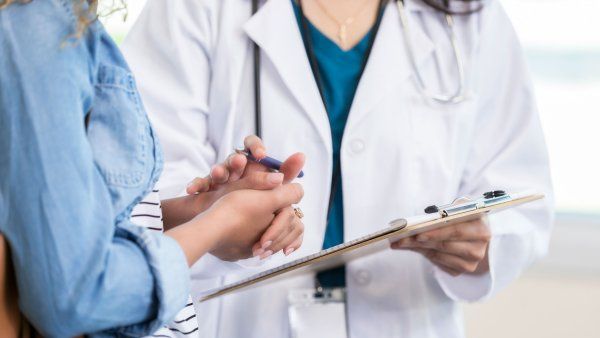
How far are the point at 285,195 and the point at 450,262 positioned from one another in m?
0.41

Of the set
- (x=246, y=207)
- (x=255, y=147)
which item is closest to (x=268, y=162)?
(x=255, y=147)

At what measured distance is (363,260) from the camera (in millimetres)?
1303

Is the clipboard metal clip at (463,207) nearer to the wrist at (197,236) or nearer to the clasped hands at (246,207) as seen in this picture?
the clasped hands at (246,207)

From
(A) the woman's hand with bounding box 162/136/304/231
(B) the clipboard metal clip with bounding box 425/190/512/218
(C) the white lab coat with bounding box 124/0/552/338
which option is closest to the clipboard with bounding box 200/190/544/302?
(B) the clipboard metal clip with bounding box 425/190/512/218

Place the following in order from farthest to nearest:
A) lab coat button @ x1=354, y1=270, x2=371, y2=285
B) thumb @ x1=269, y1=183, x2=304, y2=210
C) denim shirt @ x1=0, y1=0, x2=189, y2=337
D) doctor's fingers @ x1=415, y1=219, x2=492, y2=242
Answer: lab coat button @ x1=354, y1=270, x2=371, y2=285
doctor's fingers @ x1=415, y1=219, x2=492, y2=242
thumb @ x1=269, y1=183, x2=304, y2=210
denim shirt @ x1=0, y1=0, x2=189, y2=337

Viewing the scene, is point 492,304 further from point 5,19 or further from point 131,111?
point 5,19

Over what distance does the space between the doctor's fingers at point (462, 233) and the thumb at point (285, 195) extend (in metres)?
0.26

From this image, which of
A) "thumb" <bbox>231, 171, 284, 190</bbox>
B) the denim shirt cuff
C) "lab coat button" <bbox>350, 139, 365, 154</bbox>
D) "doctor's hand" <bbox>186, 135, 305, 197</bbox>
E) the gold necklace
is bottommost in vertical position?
the denim shirt cuff

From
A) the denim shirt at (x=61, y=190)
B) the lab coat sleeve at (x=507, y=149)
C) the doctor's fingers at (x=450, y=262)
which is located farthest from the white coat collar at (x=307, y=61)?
the denim shirt at (x=61, y=190)

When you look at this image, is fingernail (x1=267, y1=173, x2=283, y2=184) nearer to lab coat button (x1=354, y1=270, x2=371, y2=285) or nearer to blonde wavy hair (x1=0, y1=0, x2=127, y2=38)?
blonde wavy hair (x1=0, y1=0, x2=127, y2=38)

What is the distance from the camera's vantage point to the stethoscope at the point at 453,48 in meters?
1.30

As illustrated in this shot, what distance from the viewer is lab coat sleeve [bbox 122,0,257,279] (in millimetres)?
1279

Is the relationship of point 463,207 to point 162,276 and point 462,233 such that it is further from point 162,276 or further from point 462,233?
point 162,276

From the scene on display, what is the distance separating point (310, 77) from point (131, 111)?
1.91 ft
